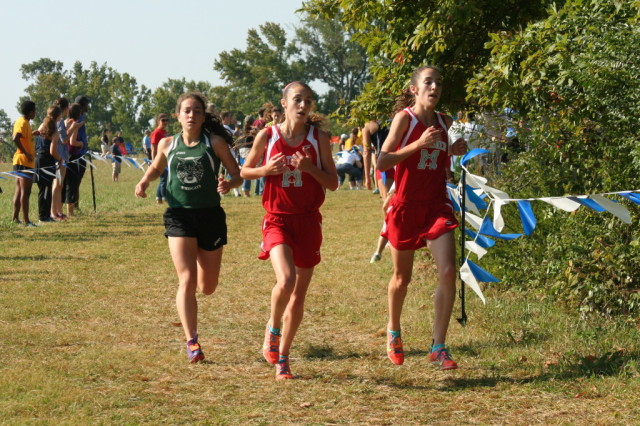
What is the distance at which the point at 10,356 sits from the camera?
6.86 m

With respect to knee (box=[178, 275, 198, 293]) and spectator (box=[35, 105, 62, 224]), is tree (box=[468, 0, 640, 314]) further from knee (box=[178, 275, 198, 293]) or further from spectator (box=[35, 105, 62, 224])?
spectator (box=[35, 105, 62, 224])

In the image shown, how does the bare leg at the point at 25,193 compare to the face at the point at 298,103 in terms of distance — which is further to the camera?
the bare leg at the point at 25,193

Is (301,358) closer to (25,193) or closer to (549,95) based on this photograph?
(549,95)

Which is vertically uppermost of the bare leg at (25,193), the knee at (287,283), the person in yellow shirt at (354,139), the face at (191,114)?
the person in yellow shirt at (354,139)

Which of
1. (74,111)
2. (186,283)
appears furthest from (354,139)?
(186,283)

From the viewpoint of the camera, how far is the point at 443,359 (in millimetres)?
6277

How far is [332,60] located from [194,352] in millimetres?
93648

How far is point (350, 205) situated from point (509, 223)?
11808mm

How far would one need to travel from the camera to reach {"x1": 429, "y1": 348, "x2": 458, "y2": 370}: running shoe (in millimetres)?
6246

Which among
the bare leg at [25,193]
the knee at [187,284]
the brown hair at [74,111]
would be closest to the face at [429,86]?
the knee at [187,284]

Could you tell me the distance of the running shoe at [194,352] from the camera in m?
6.73

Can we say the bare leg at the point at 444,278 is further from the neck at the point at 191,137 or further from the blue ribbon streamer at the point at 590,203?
the neck at the point at 191,137

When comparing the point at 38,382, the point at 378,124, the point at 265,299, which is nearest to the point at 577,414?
the point at 38,382

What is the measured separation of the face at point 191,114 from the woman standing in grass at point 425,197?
1.44 metres
